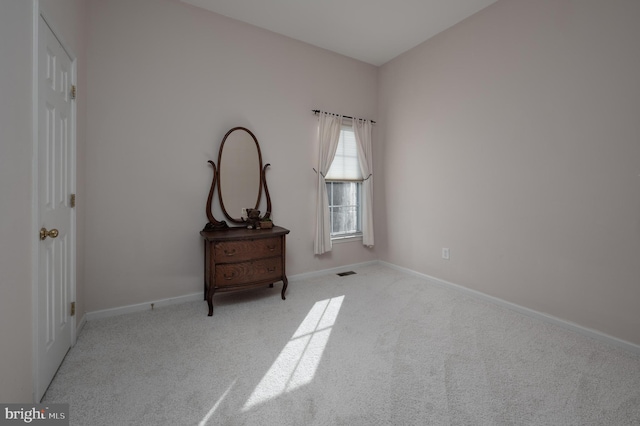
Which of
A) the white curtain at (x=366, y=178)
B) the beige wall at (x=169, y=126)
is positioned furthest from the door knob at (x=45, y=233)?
the white curtain at (x=366, y=178)

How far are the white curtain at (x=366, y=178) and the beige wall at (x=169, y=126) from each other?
0.95 metres

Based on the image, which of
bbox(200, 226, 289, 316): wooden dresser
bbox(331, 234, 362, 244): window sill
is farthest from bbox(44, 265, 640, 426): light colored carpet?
bbox(331, 234, 362, 244): window sill

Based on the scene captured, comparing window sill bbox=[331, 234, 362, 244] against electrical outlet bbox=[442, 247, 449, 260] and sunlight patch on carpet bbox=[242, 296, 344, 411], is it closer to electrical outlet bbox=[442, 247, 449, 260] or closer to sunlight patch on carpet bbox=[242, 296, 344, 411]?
electrical outlet bbox=[442, 247, 449, 260]

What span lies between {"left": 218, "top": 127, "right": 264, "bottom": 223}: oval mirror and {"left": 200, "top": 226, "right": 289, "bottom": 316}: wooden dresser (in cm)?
31

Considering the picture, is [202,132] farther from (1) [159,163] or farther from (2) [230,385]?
(2) [230,385]

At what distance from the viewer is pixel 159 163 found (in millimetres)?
2814

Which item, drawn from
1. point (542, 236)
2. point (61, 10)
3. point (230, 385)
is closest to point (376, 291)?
point (542, 236)

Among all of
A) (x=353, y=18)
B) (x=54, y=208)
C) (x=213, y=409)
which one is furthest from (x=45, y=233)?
(x=353, y=18)

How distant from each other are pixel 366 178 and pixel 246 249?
7.17ft

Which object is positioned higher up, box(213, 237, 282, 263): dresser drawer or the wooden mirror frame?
the wooden mirror frame

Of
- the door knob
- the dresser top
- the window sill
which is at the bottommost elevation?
the window sill

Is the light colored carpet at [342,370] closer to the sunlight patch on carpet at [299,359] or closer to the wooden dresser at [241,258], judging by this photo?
the sunlight patch on carpet at [299,359]

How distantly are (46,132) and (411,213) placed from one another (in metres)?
3.68

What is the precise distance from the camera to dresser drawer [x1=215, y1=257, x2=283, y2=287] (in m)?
2.73
